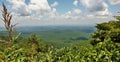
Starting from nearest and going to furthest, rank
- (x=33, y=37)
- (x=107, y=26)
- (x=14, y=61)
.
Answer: (x=14, y=61)
(x=107, y=26)
(x=33, y=37)

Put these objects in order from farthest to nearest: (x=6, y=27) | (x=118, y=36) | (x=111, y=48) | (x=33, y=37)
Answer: (x=33, y=37)
(x=118, y=36)
(x=111, y=48)
(x=6, y=27)

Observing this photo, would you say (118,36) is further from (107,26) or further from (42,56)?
(42,56)

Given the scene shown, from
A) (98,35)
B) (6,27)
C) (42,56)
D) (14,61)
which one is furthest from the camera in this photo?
(98,35)

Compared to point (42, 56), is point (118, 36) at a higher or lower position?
lower

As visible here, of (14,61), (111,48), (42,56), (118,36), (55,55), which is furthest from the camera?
(118,36)

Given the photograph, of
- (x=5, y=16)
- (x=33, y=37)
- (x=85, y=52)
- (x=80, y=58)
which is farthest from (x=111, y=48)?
(x=33, y=37)

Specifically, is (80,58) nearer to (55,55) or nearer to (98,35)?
(55,55)

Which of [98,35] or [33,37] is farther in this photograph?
[33,37]

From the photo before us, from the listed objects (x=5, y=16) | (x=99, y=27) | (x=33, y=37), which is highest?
(x=5, y=16)

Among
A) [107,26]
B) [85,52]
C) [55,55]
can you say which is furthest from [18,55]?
[107,26]
